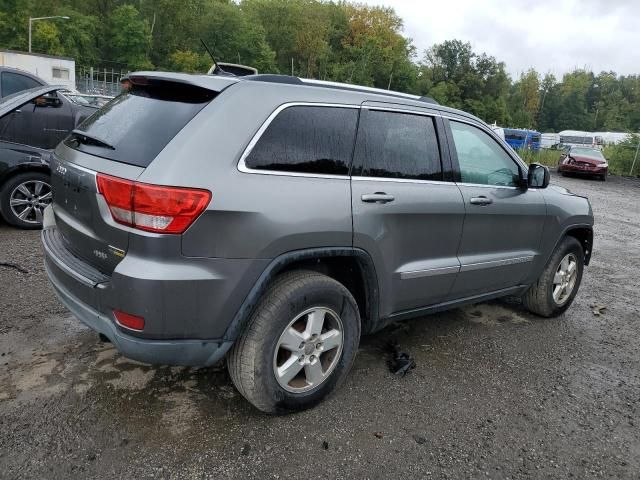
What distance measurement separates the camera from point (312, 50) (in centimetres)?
8419

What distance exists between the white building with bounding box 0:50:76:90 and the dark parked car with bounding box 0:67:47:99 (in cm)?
2067

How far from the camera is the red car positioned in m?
23.1

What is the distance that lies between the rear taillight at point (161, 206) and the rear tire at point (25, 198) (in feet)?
14.5

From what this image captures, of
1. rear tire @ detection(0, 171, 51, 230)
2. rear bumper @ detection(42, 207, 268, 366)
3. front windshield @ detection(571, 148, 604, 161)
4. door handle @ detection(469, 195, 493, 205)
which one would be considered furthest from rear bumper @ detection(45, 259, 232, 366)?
front windshield @ detection(571, 148, 604, 161)

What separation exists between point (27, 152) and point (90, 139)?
3.85 metres

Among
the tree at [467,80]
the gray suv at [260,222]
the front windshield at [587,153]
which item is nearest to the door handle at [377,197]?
the gray suv at [260,222]

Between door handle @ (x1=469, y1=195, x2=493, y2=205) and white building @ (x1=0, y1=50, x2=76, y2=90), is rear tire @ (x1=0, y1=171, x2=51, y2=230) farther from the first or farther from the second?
white building @ (x1=0, y1=50, x2=76, y2=90)

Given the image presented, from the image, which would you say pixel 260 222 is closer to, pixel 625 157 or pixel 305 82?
pixel 305 82

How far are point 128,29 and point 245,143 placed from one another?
227 feet

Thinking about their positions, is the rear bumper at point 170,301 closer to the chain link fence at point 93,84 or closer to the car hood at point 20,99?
the car hood at point 20,99

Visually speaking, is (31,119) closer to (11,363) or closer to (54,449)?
(11,363)

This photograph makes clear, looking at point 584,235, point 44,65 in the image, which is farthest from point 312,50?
point 584,235

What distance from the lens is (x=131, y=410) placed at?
9.36 ft

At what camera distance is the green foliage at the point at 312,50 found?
61.5 m
